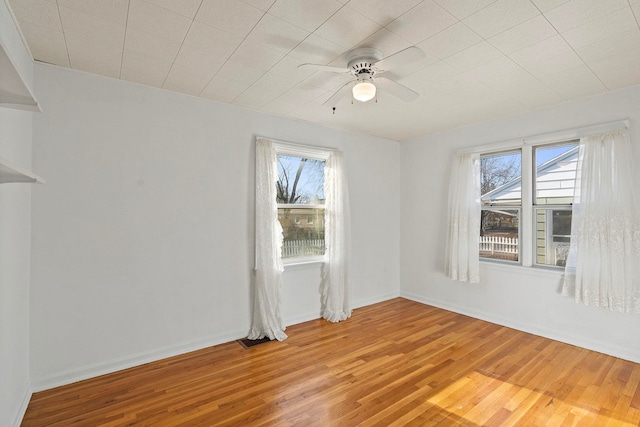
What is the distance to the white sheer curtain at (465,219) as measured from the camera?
410cm

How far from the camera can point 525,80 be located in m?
2.79

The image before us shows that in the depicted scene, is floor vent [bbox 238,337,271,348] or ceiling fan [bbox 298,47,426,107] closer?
ceiling fan [bbox 298,47,426,107]

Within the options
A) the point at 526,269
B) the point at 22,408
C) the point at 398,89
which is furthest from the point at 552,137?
the point at 22,408

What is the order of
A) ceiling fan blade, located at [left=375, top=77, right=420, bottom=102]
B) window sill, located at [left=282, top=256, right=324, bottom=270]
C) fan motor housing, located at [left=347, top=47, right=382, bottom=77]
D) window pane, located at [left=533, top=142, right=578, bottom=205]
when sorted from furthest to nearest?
window sill, located at [left=282, top=256, right=324, bottom=270], window pane, located at [left=533, top=142, right=578, bottom=205], ceiling fan blade, located at [left=375, top=77, right=420, bottom=102], fan motor housing, located at [left=347, top=47, right=382, bottom=77]

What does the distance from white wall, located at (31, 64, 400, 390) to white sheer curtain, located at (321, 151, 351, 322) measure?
53 cm

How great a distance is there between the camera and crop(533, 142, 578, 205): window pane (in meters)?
3.46

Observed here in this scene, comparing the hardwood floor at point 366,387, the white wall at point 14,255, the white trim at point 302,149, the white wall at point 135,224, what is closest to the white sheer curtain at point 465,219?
the hardwood floor at point 366,387

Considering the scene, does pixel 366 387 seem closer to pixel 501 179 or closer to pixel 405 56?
pixel 405 56

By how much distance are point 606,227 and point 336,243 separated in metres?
2.80

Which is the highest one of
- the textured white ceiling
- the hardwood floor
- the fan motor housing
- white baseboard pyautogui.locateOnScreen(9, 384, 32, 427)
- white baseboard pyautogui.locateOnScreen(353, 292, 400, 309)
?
the textured white ceiling

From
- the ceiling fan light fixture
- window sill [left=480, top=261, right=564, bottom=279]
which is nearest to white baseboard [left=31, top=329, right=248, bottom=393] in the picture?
the ceiling fan light fixture

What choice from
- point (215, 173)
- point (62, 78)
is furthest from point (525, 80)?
point (62, 78)

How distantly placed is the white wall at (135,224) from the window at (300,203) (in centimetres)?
33

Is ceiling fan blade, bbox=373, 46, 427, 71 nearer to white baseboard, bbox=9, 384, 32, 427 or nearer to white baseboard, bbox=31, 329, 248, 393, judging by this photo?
white baseboard, bbox=31, 329, 248, 393
